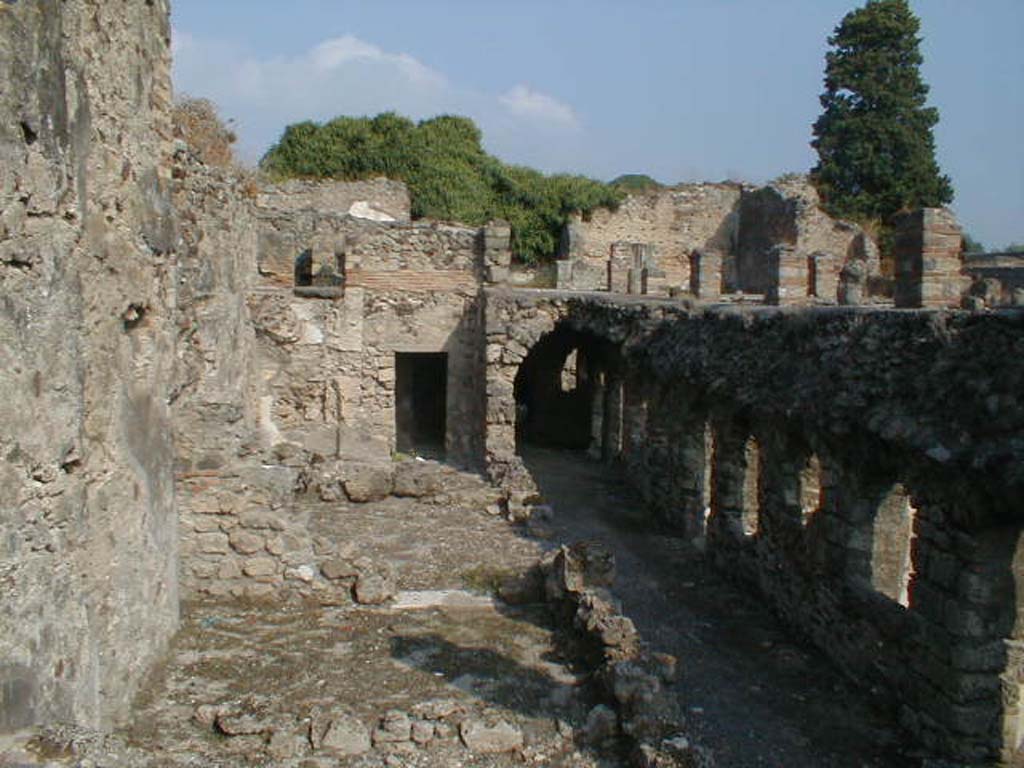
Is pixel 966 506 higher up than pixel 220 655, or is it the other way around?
pixel 966 506

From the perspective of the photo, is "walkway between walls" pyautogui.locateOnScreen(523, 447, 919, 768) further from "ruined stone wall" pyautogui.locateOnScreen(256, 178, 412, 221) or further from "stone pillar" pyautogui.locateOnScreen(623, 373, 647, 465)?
"ruined stone wall" pyautogui.locateOnScreen(256, 178, 412, 221)

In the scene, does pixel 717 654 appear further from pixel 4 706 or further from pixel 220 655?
pixel 4 706

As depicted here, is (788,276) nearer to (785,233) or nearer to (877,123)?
(785,233)

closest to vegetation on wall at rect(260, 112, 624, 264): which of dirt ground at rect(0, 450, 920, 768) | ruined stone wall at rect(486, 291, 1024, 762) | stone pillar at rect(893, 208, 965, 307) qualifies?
ruined stone wall at rect(486, 291, 1024, 762)

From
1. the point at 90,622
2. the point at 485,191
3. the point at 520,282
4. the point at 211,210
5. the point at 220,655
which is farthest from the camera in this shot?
the point at 485,191

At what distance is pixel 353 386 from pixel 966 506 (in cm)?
1203

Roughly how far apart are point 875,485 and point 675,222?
1100 inches

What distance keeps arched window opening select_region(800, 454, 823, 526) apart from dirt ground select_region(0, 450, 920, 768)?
110 centimetres

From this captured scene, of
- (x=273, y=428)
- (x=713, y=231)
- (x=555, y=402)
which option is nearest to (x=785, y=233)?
(x=713, y=231)

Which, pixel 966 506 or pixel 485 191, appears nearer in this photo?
pixel 966 506

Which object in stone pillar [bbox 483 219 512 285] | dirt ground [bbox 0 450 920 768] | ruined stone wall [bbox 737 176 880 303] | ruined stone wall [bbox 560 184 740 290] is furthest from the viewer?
ruined stone wall [bbox 560 184 740 290]

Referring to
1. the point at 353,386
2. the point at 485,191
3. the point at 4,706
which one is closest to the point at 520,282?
the point at 485,191

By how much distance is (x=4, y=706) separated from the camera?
3854 mm

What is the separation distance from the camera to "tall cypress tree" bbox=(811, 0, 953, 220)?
3722 centimetres
